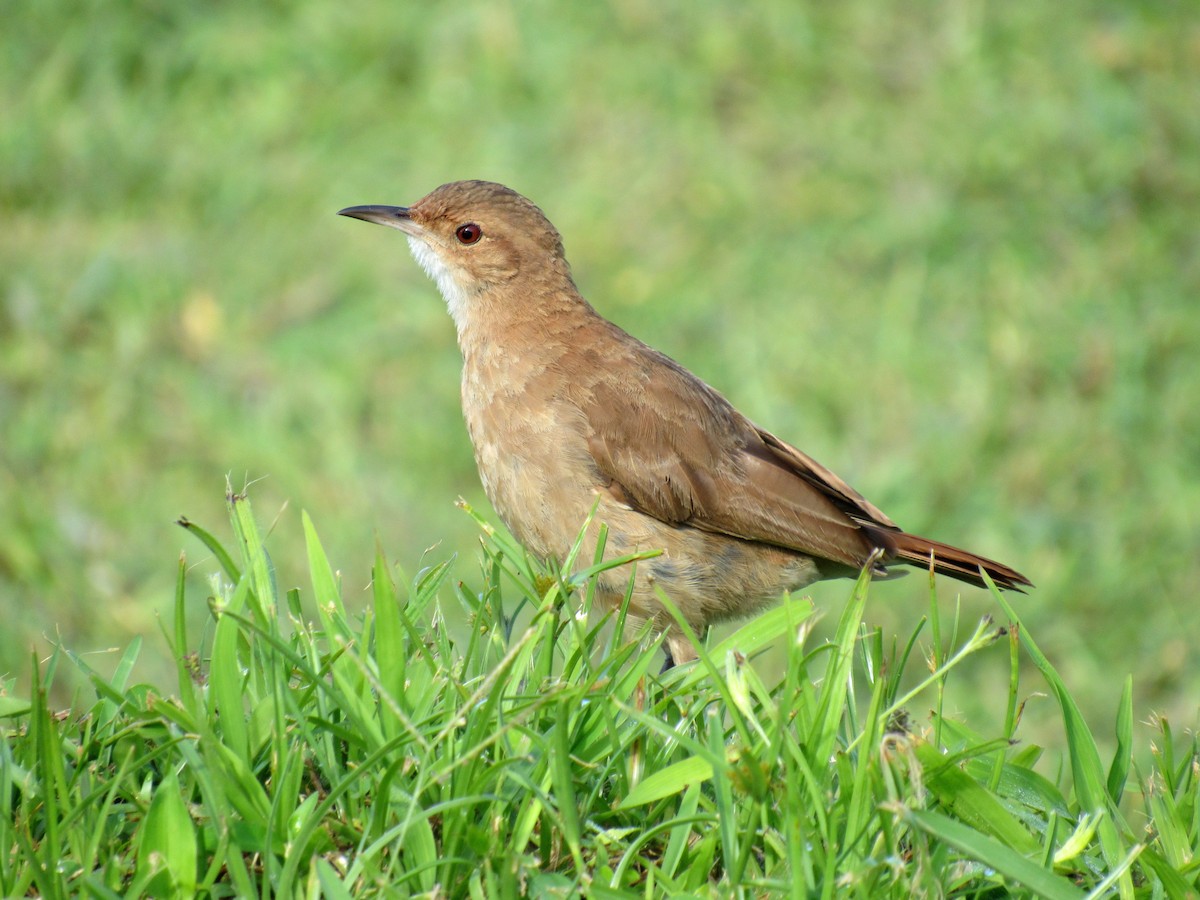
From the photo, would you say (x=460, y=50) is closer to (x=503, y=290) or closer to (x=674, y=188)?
(x=674, y=188)

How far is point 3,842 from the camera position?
2592mm

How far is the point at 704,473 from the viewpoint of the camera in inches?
183

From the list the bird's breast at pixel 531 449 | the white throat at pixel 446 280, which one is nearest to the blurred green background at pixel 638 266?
the white throat at pixel 446 280

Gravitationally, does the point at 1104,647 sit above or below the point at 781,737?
below

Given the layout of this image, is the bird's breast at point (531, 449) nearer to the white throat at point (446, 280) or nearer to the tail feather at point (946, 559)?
the white throat at point (446, 280)

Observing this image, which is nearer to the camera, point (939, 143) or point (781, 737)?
point (781, 737)

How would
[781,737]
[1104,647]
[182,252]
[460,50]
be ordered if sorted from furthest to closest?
[460,50] → [182,252] → [1104,647] → [781,737]

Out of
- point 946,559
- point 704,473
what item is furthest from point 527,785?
point 946,559

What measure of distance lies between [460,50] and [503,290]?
4396 mm

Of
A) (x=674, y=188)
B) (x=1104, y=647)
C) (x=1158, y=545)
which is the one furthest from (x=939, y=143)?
(x=1104, y=647)

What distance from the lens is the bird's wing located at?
14.9 feet

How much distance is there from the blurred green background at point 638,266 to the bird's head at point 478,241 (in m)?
1.84

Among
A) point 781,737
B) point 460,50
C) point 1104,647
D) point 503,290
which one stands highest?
point 460,50

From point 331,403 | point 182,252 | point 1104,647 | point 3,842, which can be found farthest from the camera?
point 182,252
